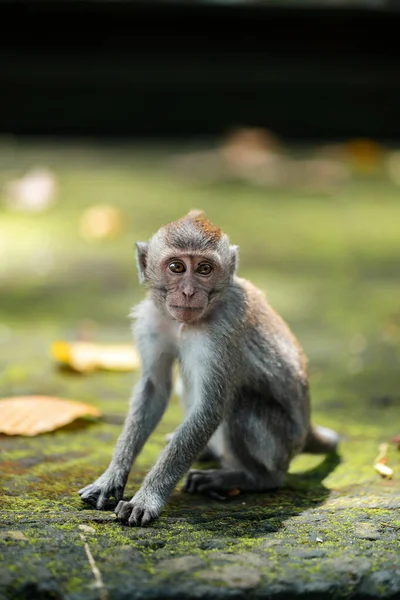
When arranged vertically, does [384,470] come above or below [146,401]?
below

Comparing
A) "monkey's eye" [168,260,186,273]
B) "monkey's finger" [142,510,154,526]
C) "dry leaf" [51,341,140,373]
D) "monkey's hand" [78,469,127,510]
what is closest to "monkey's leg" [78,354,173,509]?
"monkey's hand" [78,469,127,510]

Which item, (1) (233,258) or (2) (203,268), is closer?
(2) (203,268)

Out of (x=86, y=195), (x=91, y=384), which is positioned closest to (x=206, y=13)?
(x=86, y=195)

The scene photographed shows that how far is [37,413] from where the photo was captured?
527 cm

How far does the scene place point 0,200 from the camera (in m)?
10.6

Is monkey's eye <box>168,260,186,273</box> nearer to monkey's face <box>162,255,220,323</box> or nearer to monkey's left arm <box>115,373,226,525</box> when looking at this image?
monkey's face <box>162,255,220,323</box>

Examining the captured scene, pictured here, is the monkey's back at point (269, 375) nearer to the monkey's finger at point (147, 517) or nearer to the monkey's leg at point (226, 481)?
the monkey's leg at point (226, 481)

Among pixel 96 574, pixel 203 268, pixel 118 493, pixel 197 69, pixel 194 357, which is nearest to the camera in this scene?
pixel 96 574

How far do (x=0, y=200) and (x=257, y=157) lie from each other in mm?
3462

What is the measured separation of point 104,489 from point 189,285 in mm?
963

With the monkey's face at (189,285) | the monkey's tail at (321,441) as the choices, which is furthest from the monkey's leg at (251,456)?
the monkey's face at (189,285)

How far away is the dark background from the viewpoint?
12391 mm

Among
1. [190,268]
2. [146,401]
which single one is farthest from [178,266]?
A: [146,401]

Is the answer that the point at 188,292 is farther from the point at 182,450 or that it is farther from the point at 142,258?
the point at 182,450
